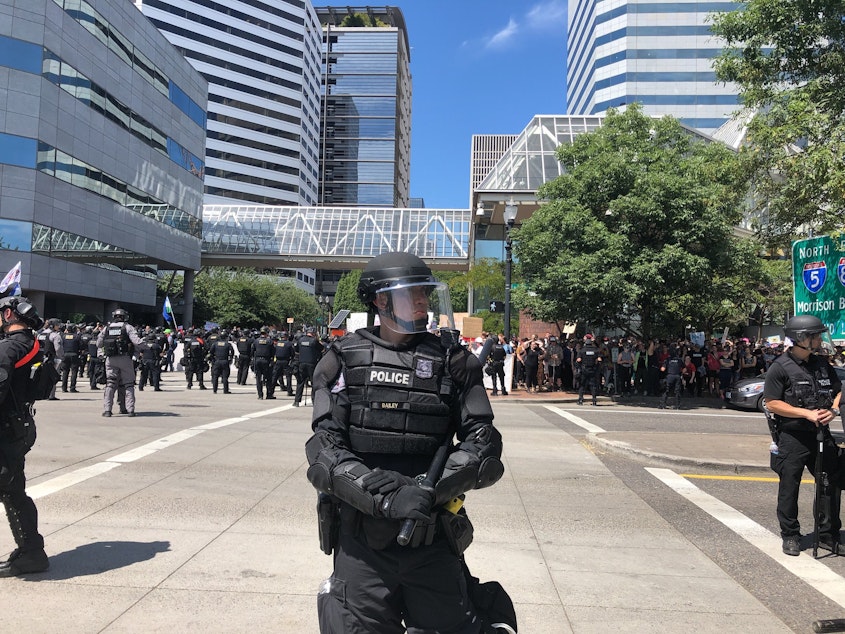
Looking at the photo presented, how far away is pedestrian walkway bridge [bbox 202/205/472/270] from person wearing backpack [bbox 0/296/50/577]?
1805 inches

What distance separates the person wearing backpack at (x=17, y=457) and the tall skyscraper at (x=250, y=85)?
3715 inches

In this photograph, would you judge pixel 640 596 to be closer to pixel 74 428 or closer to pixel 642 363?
pixel 74 428

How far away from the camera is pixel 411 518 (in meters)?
A: 2.33

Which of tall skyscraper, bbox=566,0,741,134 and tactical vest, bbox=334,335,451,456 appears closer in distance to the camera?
tactical vest, bbox=334,335,451,456

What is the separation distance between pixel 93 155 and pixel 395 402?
37935 millimetres

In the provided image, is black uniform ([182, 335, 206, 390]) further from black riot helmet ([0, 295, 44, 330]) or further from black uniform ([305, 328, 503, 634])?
black uniform ([305, 328, 503, 634])

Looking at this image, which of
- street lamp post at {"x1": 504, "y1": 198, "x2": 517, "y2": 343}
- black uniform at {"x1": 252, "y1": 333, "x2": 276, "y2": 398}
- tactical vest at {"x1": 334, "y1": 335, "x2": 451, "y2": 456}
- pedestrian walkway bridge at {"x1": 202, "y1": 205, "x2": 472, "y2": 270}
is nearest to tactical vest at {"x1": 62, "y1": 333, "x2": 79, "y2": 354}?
black uniform at {"x1": 252, "y1": 333, "x2": 276, "y2": 398}

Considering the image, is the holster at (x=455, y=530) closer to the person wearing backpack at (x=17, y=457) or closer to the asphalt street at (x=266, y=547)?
the asphalt street at (x=266, y=547)

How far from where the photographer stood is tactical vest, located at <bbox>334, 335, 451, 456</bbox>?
2.62 metres

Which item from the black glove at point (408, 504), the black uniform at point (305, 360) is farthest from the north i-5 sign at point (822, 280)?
the black uniform at point (305, 360)

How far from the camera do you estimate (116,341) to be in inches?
450

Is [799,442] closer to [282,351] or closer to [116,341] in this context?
[116,341]

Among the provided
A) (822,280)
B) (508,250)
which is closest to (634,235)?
(508,250)

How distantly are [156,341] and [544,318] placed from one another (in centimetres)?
1149
